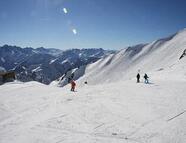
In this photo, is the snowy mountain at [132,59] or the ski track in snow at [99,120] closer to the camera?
the ski track in snow at [99,120]

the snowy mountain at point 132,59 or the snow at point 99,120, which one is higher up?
the snowy mountain at point 132,59

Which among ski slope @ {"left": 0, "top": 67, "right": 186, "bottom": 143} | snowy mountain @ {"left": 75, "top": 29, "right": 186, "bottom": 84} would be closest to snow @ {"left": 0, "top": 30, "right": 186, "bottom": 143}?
ski slope @ {"left": 0, "top": 67, "right": 186, "bottom": 143}

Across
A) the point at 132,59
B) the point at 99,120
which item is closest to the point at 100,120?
the point at 99,120

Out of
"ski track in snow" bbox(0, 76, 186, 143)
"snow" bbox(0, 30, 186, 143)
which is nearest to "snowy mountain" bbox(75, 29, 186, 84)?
"snow" bbox(0, 30, 186, 143)

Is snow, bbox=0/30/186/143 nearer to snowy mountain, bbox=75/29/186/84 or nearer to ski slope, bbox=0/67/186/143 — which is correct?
ski slope, bbox=0/67/186/143

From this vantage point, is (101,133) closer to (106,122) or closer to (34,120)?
(106,122)

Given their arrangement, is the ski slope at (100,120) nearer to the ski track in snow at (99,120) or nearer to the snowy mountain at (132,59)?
the ski track in snow at (99,120)

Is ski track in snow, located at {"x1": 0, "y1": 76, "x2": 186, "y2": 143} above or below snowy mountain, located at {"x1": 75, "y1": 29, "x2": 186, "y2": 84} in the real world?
below

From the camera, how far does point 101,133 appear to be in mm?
13430

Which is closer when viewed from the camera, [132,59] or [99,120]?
[99,120]

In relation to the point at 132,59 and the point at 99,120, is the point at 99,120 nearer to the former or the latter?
the point at 99,120

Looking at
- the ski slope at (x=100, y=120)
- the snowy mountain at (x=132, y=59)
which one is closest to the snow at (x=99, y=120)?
the ski slope at (x=100, y=120)

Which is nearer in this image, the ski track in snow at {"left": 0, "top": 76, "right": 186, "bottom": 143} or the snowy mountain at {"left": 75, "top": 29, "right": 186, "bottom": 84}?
the ski track in snow at {"left": 0, "top": 76, "right": 186, "bottom": 143}

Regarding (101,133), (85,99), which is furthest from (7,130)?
(85,99)
